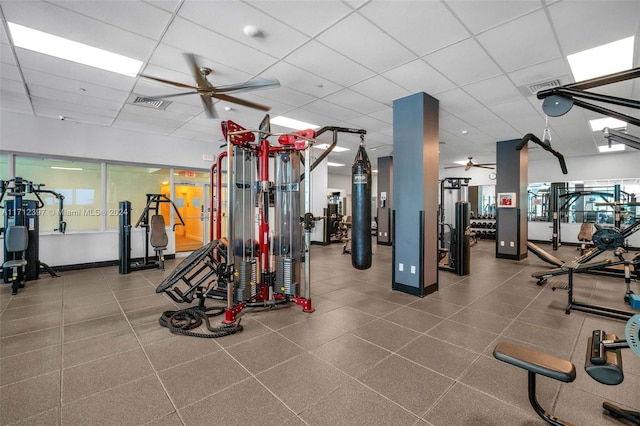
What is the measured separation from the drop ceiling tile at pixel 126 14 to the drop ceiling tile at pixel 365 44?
5.32 feet

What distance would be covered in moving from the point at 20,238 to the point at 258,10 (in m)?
5.60

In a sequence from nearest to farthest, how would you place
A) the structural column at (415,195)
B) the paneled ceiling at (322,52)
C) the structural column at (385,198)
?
1. the paneled ceiling at (322,52)
2. the structural column at (415,195)
3. the structural column at (385,198)

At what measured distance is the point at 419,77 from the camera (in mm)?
4027

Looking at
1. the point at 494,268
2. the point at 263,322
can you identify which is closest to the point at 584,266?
the point at 494,268

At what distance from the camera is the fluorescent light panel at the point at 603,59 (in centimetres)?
322

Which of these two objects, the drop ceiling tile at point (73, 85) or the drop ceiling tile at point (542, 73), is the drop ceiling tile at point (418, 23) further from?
the drop ceiling tile at point (73, 85)

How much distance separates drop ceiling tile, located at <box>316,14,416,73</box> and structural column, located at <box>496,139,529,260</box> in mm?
5754

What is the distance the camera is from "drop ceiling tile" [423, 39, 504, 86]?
3.34 m

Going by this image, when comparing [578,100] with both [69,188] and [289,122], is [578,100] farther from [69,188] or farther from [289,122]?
[69,188]

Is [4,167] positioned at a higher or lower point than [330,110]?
lower

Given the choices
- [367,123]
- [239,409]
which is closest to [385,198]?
[367,123]

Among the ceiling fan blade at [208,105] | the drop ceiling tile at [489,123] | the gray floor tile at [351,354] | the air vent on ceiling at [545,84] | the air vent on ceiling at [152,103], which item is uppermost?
the air vent on ceiling at [152,103]

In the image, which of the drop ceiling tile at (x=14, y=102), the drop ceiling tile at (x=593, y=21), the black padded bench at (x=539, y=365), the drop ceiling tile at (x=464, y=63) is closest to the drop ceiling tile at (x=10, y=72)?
the drop ceiling tile at (x=14, y=102)

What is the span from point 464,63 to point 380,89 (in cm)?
121
